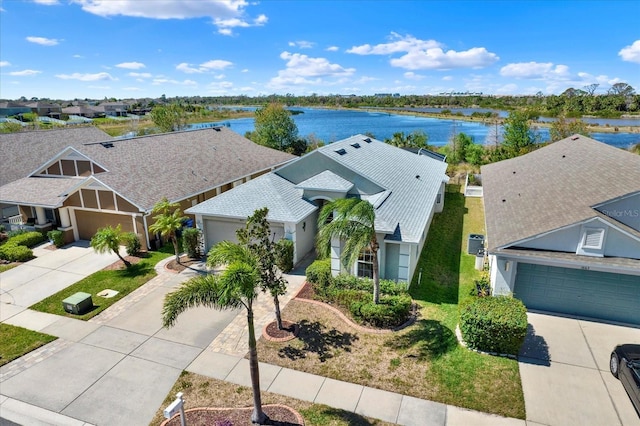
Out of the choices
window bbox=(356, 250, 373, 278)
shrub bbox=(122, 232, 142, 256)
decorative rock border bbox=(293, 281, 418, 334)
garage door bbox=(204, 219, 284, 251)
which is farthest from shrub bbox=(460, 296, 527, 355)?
shrub bbox=(122, 232, 142, 256)

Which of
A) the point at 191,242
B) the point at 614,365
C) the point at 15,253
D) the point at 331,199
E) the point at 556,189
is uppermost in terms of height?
the point at 556,189

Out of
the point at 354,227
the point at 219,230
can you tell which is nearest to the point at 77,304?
the point at 219,230

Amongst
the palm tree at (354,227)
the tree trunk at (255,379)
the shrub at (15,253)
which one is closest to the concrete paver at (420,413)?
the tree trunk at (255,379)

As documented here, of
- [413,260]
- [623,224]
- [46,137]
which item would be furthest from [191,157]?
[623,224]

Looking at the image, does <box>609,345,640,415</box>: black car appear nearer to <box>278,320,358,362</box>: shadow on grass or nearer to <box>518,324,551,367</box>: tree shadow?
<box>518,324,551,367</box>: tree shadow

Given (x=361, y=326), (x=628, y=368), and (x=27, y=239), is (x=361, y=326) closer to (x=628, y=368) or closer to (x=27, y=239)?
(x=628, y=368)

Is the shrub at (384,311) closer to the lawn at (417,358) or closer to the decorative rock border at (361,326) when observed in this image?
the decorative rock border at (361,326)
